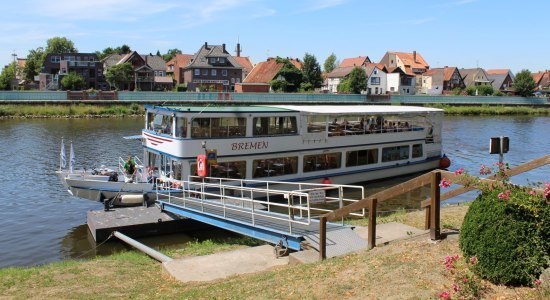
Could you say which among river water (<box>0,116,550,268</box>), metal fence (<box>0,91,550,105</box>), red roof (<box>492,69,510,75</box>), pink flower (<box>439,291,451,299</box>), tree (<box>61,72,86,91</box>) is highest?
red roof (<box>492,69,510,75</box>)

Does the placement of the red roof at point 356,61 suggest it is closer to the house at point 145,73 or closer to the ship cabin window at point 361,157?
the house at point 145,73

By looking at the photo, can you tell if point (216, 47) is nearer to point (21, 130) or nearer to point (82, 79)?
point (82, 79)

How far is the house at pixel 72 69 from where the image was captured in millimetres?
102375

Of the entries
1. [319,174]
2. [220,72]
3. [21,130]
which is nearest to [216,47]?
[220,72]

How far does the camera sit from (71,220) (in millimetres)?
22641

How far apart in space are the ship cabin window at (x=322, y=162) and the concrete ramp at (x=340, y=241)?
1207cm

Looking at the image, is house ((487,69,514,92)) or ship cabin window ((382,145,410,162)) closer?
ship cabin window ((382,145,410,162))

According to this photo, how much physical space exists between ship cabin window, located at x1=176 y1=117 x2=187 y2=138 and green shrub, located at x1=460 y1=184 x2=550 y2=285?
1555cm

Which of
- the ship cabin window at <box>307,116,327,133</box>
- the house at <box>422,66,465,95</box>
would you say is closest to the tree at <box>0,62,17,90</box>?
the ship cabin window at <box>307,116,327,133</box>

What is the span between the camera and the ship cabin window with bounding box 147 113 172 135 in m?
22.8

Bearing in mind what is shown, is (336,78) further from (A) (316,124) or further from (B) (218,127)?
(B) (218,127)

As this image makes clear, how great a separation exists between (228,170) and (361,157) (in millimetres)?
9225

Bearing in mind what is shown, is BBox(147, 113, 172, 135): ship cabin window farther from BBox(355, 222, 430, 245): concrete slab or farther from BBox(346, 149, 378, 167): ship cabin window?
BBox(355, 222, 430, 245): concrete slab

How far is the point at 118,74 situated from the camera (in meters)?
100
